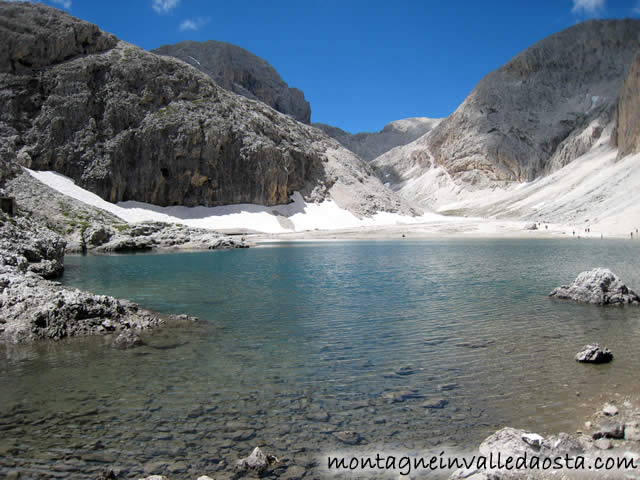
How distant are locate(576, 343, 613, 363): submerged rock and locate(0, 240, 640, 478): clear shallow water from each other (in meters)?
0.22

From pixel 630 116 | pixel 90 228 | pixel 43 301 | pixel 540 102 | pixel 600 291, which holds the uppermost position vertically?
pixel 540 102

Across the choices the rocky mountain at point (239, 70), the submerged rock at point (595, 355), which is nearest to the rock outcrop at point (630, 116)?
the rocky mountain at point (239, 70)

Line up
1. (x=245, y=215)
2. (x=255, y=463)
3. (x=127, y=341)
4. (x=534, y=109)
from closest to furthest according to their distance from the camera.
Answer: (x=255, y=463) → (x=127, y=341) → (x=245, y=215) → (x=534, y=109)

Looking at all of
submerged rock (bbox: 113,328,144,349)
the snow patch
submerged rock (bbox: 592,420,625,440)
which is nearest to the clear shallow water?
submerged rock (bbox: 113,328,144,349)

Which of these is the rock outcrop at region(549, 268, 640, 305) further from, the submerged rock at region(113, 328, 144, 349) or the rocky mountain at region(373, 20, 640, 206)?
the rocky mountain at region(373, 20, 640, 206)

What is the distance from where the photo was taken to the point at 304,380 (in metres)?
9.86

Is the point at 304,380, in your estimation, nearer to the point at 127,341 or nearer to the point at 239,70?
the point at 127,341

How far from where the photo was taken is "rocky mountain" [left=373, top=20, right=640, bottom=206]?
469 feet

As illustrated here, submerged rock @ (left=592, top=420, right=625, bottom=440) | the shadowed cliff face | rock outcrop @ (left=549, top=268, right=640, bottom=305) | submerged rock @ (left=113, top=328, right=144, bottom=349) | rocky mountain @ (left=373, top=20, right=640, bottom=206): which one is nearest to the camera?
submerged rock @ (left=592, top=420, right=625, bottom=440)

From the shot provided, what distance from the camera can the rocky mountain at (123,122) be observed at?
2921 inches

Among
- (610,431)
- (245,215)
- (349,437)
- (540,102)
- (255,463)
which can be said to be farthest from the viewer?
(540,102)

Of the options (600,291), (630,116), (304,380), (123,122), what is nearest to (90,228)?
(123,122)

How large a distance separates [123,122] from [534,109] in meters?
133

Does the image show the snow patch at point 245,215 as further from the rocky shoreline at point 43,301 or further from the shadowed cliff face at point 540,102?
the shadowed cliff face at point 540,102
